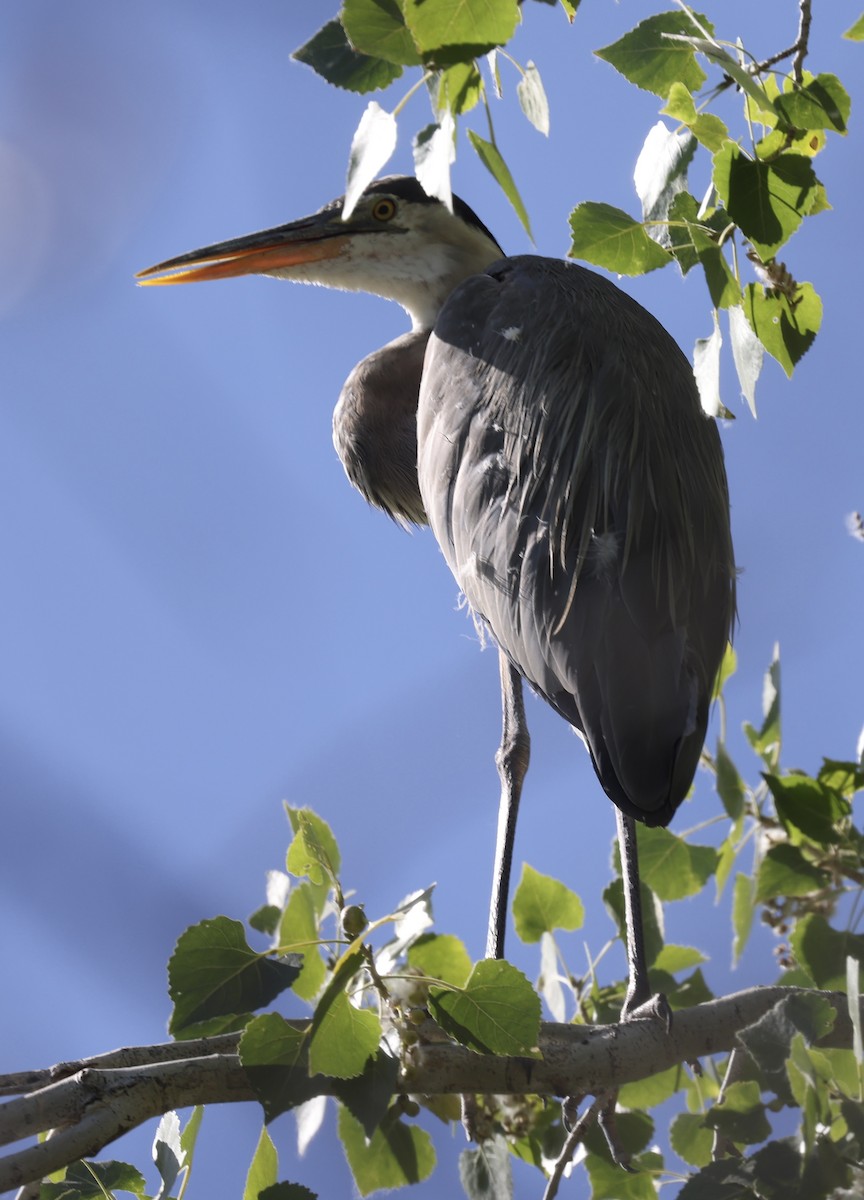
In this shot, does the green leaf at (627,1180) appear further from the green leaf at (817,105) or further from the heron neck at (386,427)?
the heron neck at (386,427)

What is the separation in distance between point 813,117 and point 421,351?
1.36 m

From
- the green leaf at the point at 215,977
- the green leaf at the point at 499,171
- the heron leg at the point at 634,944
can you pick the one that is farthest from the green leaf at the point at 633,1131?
the green leaf at the point at 499,171

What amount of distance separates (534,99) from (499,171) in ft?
0.36

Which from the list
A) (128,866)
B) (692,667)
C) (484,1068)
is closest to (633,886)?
(692,667)

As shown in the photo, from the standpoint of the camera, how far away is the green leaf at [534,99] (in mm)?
845

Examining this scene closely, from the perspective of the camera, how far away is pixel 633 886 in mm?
1423

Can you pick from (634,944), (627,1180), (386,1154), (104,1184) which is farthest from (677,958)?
(104,1184)

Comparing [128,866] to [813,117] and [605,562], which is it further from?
[813,117]

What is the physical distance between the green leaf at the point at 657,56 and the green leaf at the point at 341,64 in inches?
7.5

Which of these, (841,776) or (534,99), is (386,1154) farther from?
(534,99)

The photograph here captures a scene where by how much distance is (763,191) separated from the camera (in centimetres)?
84

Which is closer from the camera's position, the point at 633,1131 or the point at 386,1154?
the point at 386,1154

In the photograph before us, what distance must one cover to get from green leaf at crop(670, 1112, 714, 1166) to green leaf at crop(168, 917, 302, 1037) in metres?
0.42

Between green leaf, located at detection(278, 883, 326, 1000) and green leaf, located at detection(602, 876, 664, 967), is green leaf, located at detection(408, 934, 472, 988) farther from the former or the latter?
green leaf, located at detection(602, 876, 664, 967)
